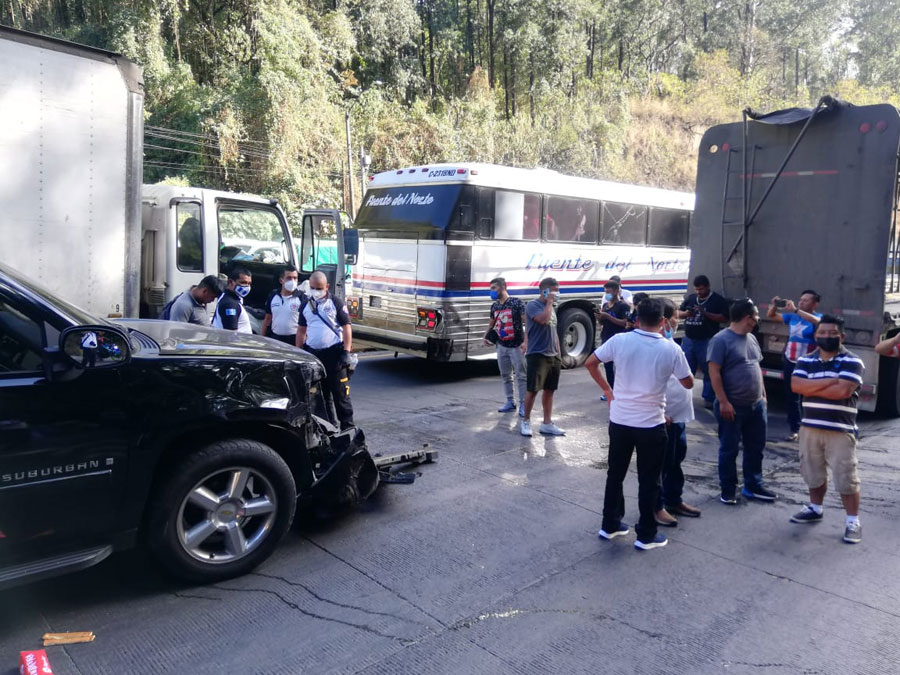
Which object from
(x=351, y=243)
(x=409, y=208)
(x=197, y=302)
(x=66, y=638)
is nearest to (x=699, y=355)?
(x=409, y=208)

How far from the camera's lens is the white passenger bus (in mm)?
10148

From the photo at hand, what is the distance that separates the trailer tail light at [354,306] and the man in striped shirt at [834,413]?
747 cm

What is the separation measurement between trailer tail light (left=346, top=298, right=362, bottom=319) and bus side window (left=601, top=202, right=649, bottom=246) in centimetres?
426

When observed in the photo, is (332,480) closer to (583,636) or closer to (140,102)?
(583,636)

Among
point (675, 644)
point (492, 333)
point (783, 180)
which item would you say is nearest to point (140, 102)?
point (492, 333)

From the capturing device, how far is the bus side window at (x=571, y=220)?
1147 centimetres

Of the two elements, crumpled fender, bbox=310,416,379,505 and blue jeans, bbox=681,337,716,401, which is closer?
crumpled fender, bbox=310,416,379,505

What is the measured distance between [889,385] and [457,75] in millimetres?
34822

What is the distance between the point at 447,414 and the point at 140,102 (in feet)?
14.5

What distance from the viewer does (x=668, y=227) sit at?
13578mm

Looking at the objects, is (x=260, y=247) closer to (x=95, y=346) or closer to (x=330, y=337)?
(x=330, y=337)

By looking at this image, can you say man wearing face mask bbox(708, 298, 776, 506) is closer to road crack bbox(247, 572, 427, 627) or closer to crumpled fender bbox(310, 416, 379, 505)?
crumpled fender bbox(310, 416, 379, 505)

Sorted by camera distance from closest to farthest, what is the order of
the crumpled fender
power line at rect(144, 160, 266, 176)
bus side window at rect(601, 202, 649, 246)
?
the crumpled fender
bus side window at rect(601, 202, 649, 246)
power line at rect(144, 160, 266, 176)

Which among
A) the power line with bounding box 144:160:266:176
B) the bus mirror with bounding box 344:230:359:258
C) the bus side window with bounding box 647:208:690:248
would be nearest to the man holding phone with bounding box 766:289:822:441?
the bus side window with bounding box 647:208:690:248
